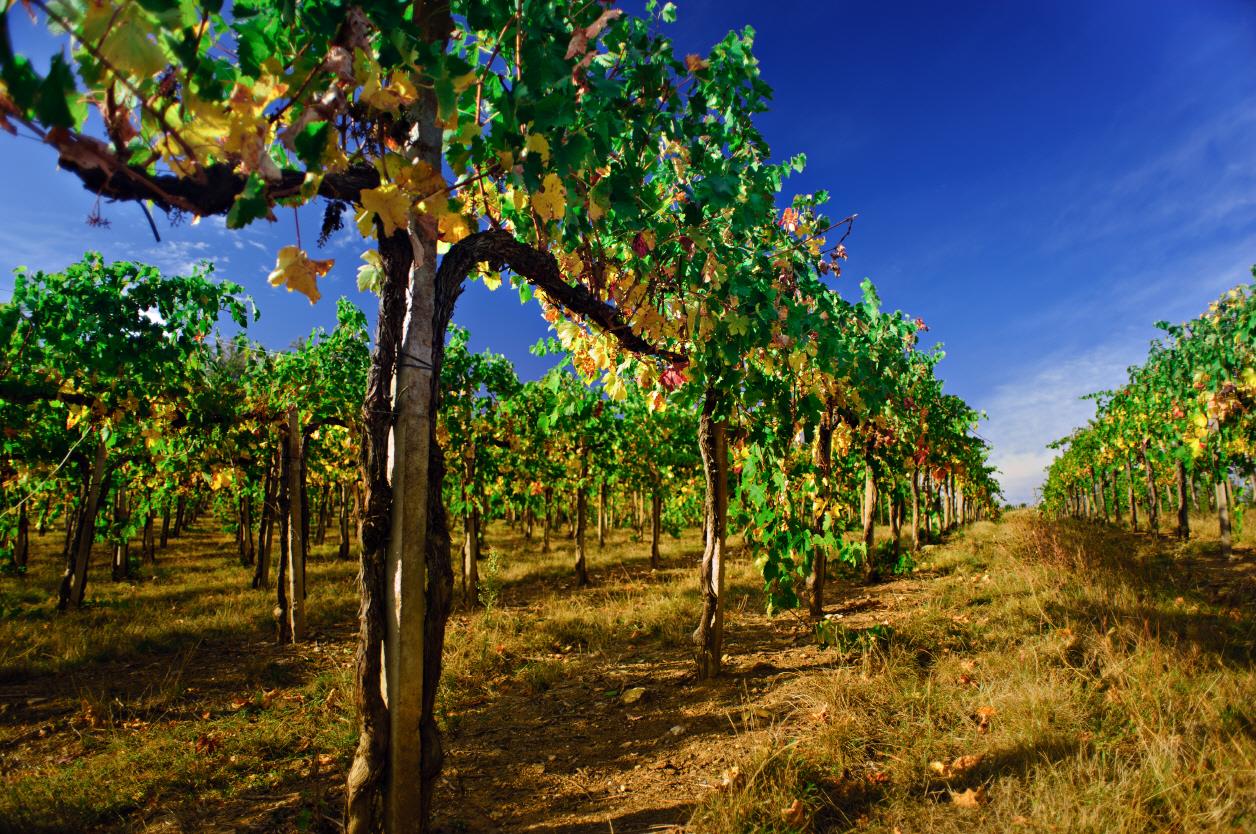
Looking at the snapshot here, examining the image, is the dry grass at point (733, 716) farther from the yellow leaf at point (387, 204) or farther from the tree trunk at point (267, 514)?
the yellow leaf at point (387, 204)

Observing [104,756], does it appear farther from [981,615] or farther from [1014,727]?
[981,615]

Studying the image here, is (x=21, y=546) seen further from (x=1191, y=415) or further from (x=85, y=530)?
(x=1191, y=415)

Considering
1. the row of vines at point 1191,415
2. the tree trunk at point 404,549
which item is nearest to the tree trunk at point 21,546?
the tree trunk at point 404,549

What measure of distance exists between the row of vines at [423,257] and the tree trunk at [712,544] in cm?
3

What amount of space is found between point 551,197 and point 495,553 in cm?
836

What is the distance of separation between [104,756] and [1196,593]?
12944mm

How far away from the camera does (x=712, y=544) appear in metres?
5.37

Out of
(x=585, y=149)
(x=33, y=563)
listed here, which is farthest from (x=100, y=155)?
(x=33, y=563)

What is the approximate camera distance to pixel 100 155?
4.77 feet

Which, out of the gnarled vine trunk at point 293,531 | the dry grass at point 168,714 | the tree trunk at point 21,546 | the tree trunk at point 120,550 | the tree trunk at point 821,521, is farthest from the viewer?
the tree trunk at point 21,546

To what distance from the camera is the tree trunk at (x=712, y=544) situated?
5.34m

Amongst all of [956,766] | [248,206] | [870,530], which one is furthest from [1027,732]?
[870,530]

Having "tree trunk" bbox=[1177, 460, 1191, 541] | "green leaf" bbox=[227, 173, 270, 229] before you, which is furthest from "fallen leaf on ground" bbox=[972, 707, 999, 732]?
"tree trunk" bbox=[1177, 460, 1191, 541]

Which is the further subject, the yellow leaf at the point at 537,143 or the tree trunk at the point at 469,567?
the tree trunk at the point at 469,567
